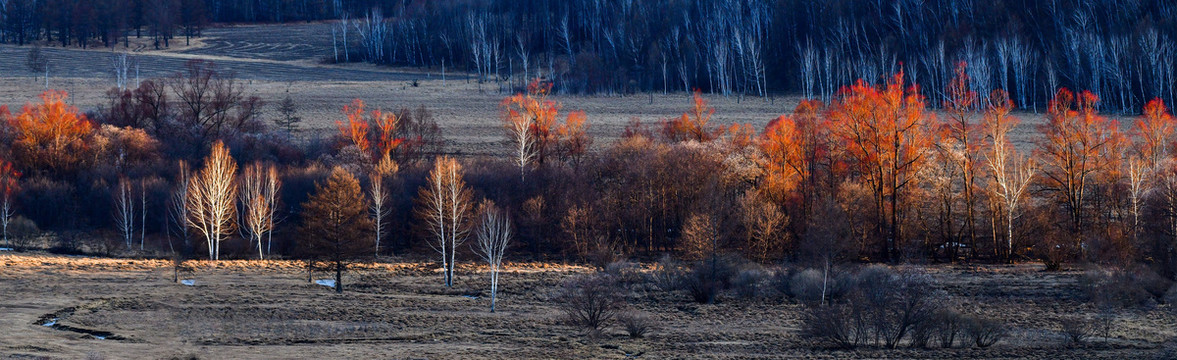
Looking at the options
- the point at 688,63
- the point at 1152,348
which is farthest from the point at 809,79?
the point at 1152,348

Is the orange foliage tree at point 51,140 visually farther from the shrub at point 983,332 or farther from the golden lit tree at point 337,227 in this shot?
the shrub at point 983,332

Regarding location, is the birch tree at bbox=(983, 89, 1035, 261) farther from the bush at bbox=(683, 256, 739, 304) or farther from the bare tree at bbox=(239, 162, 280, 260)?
the bare tree at bbox=(239, 162, 280, 260)

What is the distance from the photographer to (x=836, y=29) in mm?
102188

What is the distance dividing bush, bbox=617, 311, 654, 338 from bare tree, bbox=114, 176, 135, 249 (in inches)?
1234

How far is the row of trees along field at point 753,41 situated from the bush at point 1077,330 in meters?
49.9

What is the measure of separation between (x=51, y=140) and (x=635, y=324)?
47.2m

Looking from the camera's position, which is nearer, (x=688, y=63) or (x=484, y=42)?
(x=688, y=63)

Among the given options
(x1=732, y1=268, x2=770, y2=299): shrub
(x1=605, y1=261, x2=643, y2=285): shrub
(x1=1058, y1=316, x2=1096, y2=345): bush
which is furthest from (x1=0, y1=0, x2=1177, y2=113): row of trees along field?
(x1=1058, y1=316, x2=1096, y2=345): bush

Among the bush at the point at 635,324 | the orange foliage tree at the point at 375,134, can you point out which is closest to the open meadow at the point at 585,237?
the bush at the point at 635,324

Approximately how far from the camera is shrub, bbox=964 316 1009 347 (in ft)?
94.5

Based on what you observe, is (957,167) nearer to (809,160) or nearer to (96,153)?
(809,160)

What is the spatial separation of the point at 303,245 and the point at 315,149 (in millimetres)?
26015

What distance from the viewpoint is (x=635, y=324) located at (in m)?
30.8

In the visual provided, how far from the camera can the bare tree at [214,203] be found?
48188 mm
